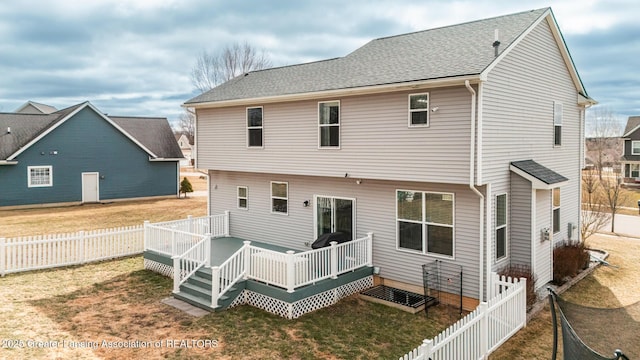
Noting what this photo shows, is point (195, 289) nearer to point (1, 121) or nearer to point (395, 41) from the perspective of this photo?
point (395, 41)

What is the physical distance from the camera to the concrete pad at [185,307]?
9725mm

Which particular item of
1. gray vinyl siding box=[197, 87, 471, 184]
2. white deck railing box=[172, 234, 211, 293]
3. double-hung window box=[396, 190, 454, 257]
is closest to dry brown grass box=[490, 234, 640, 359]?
double-hung window box=[396, 190, 454, 257]

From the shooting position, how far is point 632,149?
46.0 m

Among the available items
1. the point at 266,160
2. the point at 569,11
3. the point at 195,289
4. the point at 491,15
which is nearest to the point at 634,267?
the point at 569,11

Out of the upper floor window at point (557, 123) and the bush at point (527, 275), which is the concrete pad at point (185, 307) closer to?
the bush at point (527, 275)

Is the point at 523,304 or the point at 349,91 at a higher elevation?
the point at 349,91

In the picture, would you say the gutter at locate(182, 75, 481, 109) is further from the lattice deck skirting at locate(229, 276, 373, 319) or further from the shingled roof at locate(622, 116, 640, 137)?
the shingled roof at locate(622, 116, 640, 137)

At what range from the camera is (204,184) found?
146 ft

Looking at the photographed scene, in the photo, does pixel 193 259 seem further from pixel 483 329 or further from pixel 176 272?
pixel 483 329

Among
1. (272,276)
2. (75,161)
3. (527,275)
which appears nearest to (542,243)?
(527,275)

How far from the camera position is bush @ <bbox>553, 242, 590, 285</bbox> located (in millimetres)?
12273

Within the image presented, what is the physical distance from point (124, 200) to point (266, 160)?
2023 centimetres

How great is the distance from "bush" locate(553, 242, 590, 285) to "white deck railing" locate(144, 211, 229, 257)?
34.5 ft

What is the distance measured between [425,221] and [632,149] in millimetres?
48041
